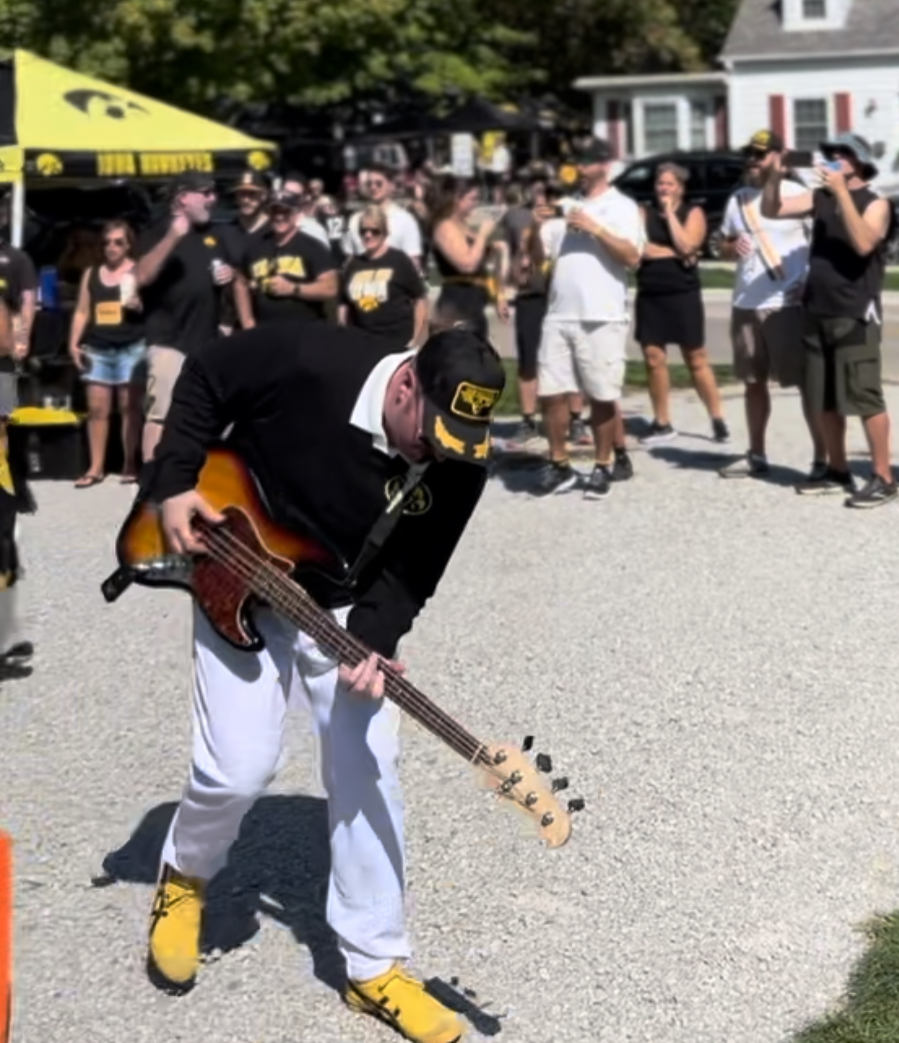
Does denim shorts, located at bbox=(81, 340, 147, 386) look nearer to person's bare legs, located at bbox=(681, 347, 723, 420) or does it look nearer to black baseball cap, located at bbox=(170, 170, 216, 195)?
black baseball cap, located at bbox=(170, 170, 216, 195)

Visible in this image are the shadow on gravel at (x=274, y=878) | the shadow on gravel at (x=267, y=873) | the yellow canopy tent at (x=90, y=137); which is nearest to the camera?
the shadow on gravel at (x=274, y=878)

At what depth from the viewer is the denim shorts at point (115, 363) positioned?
38.7 feet

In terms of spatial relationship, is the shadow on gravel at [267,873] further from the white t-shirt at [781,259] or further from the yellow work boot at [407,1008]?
the white t-shirt at [781,259]

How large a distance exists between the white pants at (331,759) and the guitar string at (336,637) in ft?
0.37

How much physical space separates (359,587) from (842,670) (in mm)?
3244

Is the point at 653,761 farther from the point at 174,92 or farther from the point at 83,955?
the point at 174,92

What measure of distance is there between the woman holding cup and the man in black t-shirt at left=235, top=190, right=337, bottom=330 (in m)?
0.71

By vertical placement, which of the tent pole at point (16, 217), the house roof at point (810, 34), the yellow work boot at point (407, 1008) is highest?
the house roof at point (810, 34)

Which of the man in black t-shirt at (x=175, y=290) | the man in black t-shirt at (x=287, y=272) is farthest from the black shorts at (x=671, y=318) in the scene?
the man in black t-shirt at (x=175, y=290)

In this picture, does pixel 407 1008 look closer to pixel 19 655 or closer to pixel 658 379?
pixel 19 655

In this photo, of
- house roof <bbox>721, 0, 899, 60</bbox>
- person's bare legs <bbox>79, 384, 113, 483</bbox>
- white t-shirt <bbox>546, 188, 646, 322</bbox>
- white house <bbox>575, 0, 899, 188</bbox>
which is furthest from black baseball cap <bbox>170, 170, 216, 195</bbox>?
house roof <bbox>721, 0, 899, 60</bbox>

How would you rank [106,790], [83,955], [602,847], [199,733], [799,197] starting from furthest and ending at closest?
[799,197]
[106,790]
[602,847]
[83,955]
[199,733]

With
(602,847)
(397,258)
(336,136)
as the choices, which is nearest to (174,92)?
(336,136)

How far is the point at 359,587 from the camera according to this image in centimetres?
436
